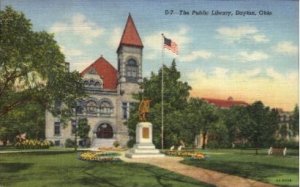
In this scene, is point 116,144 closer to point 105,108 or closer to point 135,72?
point 105,108

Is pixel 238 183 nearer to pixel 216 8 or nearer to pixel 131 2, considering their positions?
pixel 216 8

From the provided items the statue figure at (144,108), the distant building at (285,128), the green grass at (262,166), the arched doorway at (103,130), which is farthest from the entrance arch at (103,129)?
the distant building at (285,128)

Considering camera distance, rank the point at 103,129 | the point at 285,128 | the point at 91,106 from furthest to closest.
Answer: the point at 91,106, the point at 103,129, the point at 285,128

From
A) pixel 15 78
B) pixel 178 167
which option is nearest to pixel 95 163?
pixel 178 167

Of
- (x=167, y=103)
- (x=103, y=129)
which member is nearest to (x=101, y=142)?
(x=103, y=129)

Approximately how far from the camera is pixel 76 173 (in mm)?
10547

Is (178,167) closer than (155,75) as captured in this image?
Yes

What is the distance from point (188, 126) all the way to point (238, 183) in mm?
6500

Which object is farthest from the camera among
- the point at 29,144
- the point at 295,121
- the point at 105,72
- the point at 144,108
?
the point at 144,108

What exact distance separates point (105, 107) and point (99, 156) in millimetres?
2254

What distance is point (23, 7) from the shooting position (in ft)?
35.1

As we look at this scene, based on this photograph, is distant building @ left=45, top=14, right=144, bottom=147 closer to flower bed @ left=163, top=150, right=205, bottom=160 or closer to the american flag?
the american flag

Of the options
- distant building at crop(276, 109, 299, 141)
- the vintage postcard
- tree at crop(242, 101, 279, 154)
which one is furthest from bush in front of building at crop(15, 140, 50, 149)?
distant building at crop(276, 109, 299, 141)

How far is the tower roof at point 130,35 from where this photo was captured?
1129 centimetres
